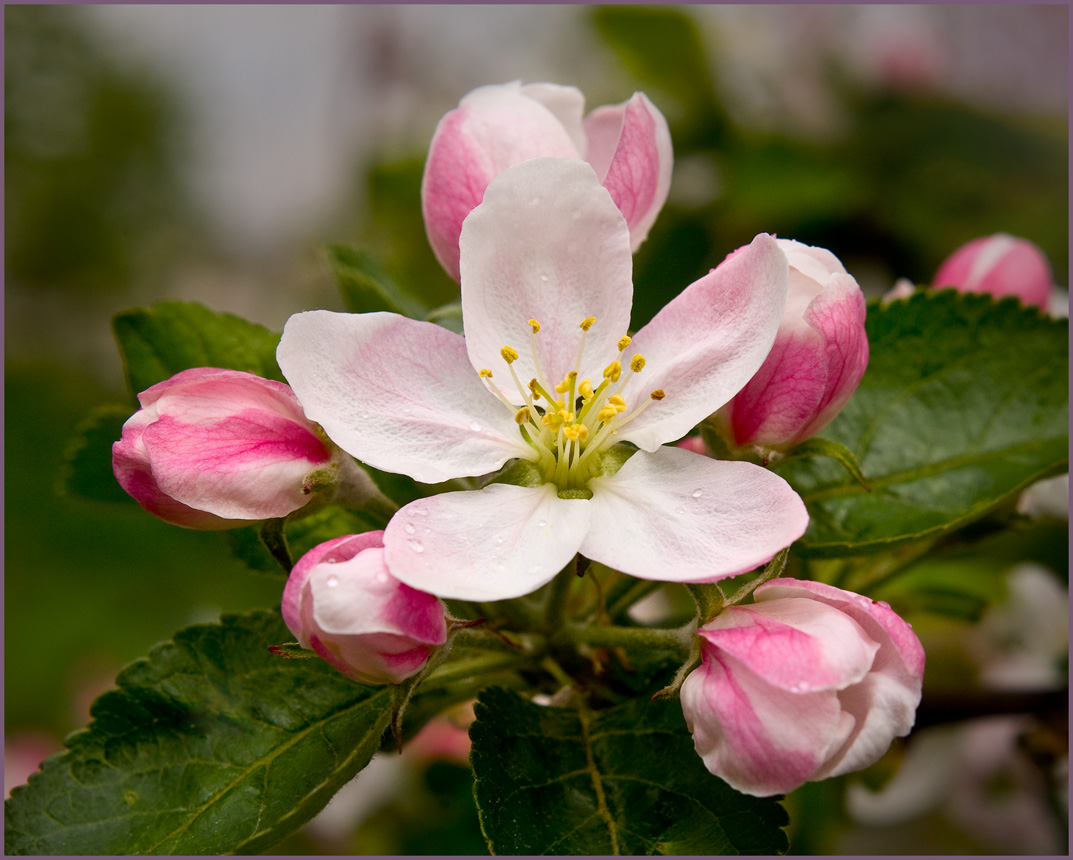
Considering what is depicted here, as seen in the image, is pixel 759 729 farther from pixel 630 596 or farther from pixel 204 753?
pixel 204 753

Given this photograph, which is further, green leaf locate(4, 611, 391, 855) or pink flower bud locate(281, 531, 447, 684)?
green leaf locate(4, 611, 391, 855)

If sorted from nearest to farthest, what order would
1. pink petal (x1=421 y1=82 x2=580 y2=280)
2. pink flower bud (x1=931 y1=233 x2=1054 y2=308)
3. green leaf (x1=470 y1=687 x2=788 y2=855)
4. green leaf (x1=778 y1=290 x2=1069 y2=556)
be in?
green leaf (x1=470 y1=687 x2=788 y2=855), pink petal (x1=421 y1=82 x2=580 y2=280), green leaf (x1=778 y1=290 x2=1069 y2=556), pink flower bud (x1=931 y1=233 x2=1054 y2=308)

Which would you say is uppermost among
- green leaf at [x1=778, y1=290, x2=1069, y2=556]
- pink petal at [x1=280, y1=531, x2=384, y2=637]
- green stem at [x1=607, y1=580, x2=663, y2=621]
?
pink petal at [x1=280, y1=531, x2=384, y2=637]

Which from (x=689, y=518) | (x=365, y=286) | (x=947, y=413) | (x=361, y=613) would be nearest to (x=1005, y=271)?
(x=947, y=413)

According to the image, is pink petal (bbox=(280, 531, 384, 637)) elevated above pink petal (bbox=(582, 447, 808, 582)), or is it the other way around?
pink petal (bbox=(280, 531, 384, 637))

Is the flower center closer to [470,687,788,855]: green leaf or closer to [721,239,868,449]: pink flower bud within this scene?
[721,239,868,449]: pink flower bud

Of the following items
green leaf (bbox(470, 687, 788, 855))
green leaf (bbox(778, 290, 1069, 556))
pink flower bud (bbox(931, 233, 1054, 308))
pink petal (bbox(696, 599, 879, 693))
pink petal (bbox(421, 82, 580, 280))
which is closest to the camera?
pink petal (bbox(696, 599, 879, 693))

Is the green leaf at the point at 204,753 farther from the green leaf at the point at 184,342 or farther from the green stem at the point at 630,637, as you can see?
the green leaf at the point at 184,342

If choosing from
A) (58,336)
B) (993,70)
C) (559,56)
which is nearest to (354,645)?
(559,56)

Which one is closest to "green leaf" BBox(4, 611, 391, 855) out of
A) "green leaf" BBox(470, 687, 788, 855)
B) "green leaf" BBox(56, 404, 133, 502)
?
"green leaf" BBox(470, 687, 788, 855)
